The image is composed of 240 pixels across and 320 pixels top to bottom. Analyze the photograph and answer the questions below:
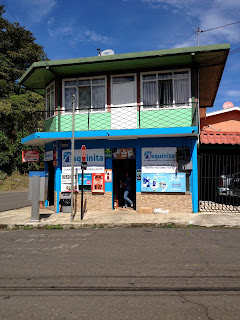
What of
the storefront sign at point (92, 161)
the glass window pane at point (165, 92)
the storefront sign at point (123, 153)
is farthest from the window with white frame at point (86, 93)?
the glass window pane at point (165, 92)

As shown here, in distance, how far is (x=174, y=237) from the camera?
7.81 meters

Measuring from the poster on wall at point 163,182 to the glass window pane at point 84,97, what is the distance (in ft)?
13.9

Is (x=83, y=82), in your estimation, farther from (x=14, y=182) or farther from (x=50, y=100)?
(x=14, y=182)

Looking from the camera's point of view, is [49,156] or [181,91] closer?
[181,91]

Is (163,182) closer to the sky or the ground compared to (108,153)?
closer to the ground

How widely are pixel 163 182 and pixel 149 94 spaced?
12.9 feet

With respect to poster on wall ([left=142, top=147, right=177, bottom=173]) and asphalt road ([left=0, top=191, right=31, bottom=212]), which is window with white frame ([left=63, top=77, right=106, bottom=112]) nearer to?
poster on wall ([left=142, top=147, right=177, bottom=173])

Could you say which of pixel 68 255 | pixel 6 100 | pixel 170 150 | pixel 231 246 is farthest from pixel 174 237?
pixel 6 100

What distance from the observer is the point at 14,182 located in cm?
3091

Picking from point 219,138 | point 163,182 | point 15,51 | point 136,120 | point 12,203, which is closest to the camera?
point 163,182

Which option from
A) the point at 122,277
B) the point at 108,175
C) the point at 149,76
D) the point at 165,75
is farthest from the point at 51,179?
the point at 122,277

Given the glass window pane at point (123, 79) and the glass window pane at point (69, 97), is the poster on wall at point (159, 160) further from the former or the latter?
the glass window pane at point (69, 97)

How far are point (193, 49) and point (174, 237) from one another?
733 centimetres

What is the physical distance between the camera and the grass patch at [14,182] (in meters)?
29.8
